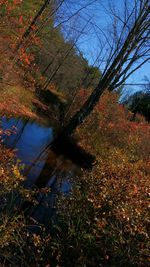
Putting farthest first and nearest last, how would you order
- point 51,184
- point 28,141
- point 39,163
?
1. point 28,141
2. point 39,163
3. point 51,184

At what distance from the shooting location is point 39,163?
11.9 meters

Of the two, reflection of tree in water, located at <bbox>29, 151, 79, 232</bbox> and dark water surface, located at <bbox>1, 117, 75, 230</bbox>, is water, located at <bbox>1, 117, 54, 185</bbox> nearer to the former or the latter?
dark water surface, located at <bbox>1, 117, 75, 230</bbox>

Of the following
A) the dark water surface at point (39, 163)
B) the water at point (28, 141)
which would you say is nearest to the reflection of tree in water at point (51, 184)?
the dark water surface at point (39, 163)

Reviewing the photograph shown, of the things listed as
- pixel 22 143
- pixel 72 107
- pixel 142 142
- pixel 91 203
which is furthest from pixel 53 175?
pixel 72 107

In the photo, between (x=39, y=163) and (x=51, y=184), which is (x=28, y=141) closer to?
(x=39, y=163)

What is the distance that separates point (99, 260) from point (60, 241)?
82 cm

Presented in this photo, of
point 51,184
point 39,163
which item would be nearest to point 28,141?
point 39,163

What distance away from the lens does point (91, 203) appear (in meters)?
6.71

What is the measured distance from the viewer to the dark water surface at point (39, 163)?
28.0 feet

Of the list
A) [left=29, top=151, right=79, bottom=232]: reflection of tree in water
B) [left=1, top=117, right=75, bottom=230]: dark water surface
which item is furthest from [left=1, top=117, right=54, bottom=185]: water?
[left=29, top=151, right=79, bottom=232]: reflection of tree in water

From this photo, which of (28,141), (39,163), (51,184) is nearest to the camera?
(51,184)

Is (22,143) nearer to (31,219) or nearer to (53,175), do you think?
(53,175)

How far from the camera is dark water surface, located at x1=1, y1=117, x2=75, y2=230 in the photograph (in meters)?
8.53

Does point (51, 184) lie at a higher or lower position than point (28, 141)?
lower
